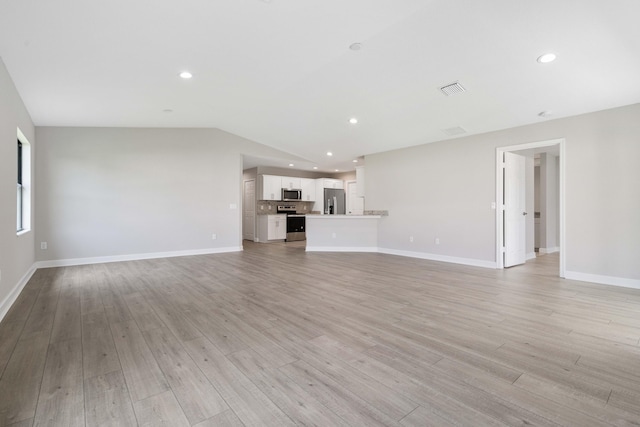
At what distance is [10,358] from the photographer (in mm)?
2090

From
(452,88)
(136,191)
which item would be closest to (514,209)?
(452,88)

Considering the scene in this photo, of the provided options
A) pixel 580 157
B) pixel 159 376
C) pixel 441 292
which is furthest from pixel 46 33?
pixel 580 157

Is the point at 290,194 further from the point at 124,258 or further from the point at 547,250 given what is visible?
the point at 547,250

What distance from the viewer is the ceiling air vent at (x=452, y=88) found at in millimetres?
3957

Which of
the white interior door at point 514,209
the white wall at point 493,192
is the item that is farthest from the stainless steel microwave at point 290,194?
the white interior door at point 514,209

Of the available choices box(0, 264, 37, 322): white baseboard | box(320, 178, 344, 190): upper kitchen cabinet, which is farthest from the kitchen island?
box(0, 264, 37, 322): white baseboard

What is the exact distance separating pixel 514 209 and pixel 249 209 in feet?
24.3

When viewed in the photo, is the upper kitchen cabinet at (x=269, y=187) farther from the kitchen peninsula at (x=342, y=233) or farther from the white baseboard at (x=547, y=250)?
the white baseboard at (x=547, y=250)

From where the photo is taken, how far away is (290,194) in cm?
984

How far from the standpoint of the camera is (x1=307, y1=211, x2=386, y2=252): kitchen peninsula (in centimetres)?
731

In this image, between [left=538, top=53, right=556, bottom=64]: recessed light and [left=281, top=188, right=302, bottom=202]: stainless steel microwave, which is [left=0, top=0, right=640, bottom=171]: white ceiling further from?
[left=281, top=188, right=302, bottom=202]: stainless steel microwave

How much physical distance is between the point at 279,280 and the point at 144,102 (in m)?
3.49

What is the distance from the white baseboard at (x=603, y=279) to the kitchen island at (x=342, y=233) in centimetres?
370

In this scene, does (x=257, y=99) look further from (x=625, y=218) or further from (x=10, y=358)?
(x=625, y=218)
